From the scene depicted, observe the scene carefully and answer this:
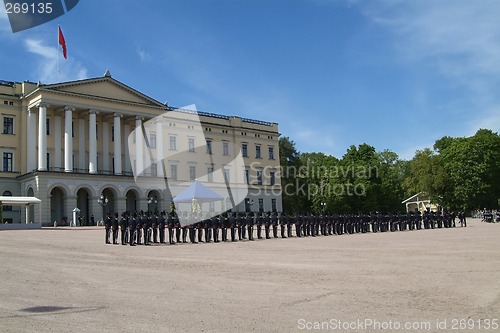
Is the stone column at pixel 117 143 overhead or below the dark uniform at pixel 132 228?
overhead

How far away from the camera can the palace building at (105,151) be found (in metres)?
Answer: 46.3

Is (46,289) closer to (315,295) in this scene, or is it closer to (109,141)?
(315,295)

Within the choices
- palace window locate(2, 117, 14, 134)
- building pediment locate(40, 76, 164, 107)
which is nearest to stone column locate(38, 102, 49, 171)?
building pediment locate(40, 76, 164, 107)

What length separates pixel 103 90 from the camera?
168 feet

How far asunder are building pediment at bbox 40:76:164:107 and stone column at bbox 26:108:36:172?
3639 millimetres

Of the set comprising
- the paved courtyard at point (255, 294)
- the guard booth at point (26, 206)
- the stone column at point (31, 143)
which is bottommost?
the paved courtyard at point (255, 294)

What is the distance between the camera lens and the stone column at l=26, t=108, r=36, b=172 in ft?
153

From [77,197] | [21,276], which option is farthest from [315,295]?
[77,197]

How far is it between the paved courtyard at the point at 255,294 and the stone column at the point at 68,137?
3549cm

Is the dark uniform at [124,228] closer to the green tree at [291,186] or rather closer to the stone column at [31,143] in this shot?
the stone column at [31,143]

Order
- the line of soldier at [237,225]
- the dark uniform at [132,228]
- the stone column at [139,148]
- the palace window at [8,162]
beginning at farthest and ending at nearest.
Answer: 1. the stone column at [139,148]
2. the palace window at [8,162]
3. the line of soldier at [237,225]
4. the dark uniform at [132,228]

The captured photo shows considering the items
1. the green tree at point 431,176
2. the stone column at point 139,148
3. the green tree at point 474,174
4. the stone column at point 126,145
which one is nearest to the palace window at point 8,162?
the stone column at point 126,145

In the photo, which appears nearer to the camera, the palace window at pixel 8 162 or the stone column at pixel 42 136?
the stone column at pixel 42 136

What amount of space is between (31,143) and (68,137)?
3.41m
